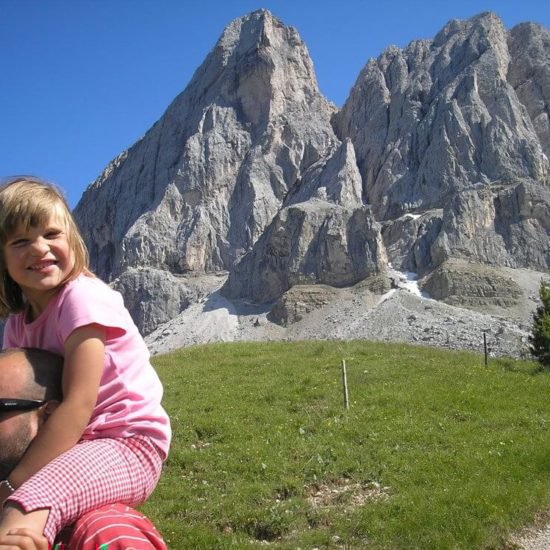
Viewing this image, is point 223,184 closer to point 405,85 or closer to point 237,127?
point 237,127

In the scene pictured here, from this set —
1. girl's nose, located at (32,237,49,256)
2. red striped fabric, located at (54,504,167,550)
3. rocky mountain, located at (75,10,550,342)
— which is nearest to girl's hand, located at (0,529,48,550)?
red striped fabric, located at (54,504,167,550)

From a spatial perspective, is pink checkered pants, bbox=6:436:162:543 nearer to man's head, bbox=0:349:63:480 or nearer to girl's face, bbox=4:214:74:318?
man's head, bbox=0:349:63:480

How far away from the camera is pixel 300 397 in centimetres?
2056

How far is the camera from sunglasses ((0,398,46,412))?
2639 millimetres

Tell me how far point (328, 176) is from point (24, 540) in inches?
5376

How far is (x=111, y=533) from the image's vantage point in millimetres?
2451

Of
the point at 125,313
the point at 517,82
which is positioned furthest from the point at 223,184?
the point at 125,313

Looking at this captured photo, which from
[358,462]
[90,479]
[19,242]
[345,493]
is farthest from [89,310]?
[358,462]

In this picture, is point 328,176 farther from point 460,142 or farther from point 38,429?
point 38,429

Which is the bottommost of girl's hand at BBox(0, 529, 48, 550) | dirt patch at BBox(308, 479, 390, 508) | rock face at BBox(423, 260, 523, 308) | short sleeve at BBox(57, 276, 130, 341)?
dirt patch at BBox(308, 479, 390, 508)

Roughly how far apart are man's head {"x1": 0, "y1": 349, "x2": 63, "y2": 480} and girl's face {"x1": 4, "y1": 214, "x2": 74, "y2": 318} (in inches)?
15.3

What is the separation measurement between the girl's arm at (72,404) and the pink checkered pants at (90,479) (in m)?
0.07

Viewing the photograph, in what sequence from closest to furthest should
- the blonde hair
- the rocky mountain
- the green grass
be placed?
the blonde hair → the green grass → the rocky mountain

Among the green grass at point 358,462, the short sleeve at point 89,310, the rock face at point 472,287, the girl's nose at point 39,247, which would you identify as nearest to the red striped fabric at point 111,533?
the short sleeve at point 89,310
